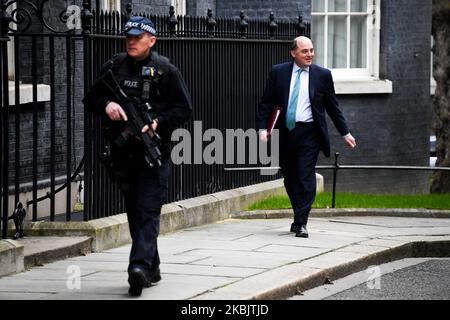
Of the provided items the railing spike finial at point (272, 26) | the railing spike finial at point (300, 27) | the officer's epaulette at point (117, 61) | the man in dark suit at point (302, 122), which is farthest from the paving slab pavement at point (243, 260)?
the railing spike finial at point (300, 27)

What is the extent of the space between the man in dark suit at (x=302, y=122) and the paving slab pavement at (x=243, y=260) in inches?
17.6

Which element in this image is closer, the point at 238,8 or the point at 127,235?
the point at 127,235

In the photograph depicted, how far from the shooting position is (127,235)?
12469 millimetres

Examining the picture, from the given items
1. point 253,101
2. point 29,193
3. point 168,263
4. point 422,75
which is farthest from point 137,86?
point 422,75

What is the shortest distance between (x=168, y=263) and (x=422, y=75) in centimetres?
1201

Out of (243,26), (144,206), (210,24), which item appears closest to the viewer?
(144,206)

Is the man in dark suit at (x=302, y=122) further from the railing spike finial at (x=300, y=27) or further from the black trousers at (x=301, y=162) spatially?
the railing spike finial at (x=300, y=27)

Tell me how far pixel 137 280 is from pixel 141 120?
3.68 ft

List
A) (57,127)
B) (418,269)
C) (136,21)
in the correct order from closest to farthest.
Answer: (136,21) < (418,269) < (57,127)

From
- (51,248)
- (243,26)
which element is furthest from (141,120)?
(243,26)

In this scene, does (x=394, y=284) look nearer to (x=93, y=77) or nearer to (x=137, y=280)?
(x=137, y=280)

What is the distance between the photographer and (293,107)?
517 inches

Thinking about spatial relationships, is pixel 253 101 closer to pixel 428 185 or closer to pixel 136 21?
pixel 136 21

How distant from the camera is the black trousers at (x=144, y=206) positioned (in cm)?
969
